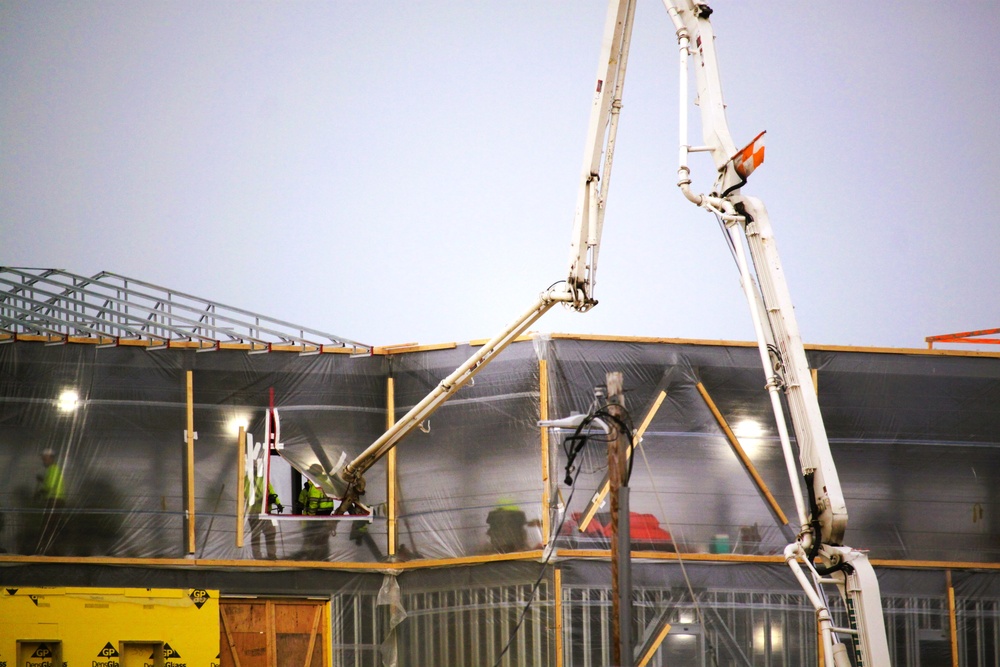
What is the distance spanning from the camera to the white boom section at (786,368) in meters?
15.5

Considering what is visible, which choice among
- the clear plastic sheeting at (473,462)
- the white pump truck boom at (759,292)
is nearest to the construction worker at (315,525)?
the clear plastic sheeting at (473,462)

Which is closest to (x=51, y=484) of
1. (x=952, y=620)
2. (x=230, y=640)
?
(x=230, y=640)

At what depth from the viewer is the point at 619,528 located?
59.3 ft

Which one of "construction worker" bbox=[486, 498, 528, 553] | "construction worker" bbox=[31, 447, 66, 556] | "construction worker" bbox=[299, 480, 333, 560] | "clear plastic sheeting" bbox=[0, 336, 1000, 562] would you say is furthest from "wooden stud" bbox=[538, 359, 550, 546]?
"construction worker" bbox=[31, 447, 66, 556]

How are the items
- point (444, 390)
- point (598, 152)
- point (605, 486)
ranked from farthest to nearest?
1. point (605, 486)
2. point (444, 390)
3. point (598, 152)

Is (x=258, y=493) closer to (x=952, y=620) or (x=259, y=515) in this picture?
(x=259, y=515)

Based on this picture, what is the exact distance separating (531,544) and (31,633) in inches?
410

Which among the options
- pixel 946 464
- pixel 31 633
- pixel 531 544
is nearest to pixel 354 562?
pixel 531 544

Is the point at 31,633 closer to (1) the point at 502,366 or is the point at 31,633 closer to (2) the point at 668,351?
(1) the point at 502,366

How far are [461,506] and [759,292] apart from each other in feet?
34.8

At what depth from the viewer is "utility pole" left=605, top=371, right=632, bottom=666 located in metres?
17.9

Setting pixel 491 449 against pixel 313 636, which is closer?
pixel 313 636

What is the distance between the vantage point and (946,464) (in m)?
26.2

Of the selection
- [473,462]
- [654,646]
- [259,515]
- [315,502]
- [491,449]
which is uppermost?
[491,449]
